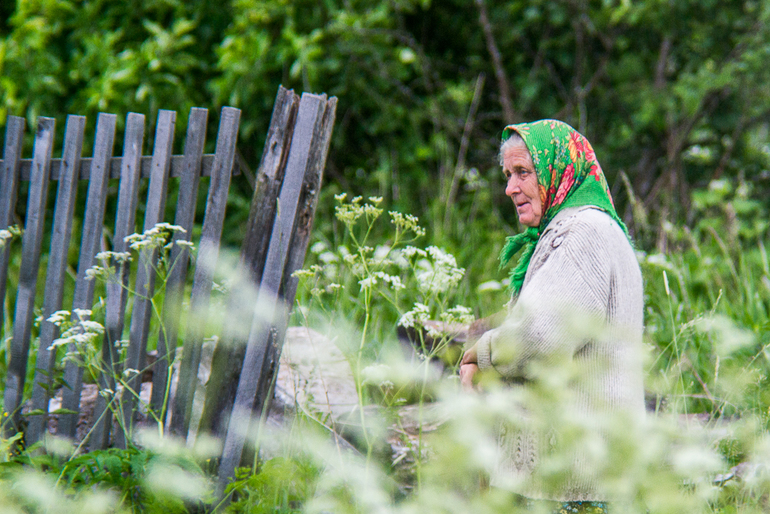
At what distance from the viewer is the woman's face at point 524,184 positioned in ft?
6.45

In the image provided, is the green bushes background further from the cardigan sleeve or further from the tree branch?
the cardigan sleeve

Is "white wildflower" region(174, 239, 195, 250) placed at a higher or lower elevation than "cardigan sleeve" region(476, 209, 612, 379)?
lower

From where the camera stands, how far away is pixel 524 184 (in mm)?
1987

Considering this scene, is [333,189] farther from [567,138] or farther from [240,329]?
[567,138]

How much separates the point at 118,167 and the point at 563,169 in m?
1.82

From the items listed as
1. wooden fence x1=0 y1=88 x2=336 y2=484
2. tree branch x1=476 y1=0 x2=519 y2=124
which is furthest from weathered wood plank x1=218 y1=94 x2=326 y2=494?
tree branch x1=476 y1=0 x2=519 y2=124

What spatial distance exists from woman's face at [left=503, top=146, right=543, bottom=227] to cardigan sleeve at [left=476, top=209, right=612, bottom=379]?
21cm

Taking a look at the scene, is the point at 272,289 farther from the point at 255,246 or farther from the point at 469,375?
the point at 469,375

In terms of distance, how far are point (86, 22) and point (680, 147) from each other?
4.84 meters

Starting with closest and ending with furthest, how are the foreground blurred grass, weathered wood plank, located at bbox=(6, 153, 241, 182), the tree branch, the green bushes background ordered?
1. the foreground blurred grass
2. weathered wood plank, located at bbox=(6, 153, 241, 182)
3. the green bushes background
4. the tree branch

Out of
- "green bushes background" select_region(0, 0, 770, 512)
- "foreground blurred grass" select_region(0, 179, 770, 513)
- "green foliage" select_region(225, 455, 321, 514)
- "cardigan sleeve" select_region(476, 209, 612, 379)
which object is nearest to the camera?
"foreground blurred grass" select_region(0, 179, 770, 513)

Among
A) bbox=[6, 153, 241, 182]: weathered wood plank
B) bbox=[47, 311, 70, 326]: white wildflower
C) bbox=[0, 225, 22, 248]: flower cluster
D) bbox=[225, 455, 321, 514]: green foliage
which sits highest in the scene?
bbox=[6, 153, 241, 182]: weathered wood plank

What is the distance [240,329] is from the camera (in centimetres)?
259

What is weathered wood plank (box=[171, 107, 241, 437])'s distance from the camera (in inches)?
101
